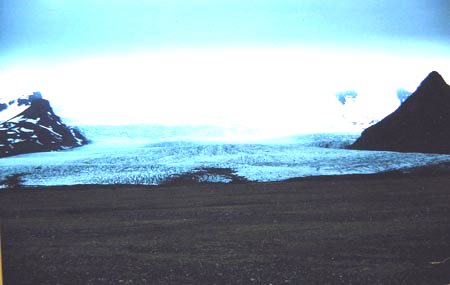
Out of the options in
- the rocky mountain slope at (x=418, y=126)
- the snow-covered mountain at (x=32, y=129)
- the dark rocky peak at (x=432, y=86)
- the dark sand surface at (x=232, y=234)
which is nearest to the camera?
the dark sand surface at (x=232, y=234)

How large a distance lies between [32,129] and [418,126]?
13.2 meters

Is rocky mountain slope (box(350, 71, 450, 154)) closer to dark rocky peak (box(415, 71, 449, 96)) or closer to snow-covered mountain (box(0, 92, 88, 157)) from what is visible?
dark rocky peak (box(415, 71, 449, 96))

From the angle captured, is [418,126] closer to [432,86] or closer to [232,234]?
[432,86]

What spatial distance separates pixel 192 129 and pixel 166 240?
885cm

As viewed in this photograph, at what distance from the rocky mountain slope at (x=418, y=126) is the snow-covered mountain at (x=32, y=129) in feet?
31.5

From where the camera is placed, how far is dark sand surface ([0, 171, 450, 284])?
5066 millimetres

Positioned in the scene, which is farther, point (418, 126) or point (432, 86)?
point (418, 126)

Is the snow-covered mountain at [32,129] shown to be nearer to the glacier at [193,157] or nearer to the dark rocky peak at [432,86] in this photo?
the glacier at [193,157]

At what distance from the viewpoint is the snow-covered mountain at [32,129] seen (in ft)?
39.9

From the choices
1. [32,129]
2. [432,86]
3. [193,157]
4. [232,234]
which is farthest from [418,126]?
[32,129]

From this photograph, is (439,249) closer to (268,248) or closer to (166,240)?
(268,248)

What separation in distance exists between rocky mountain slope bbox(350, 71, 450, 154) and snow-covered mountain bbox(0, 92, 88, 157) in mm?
9608

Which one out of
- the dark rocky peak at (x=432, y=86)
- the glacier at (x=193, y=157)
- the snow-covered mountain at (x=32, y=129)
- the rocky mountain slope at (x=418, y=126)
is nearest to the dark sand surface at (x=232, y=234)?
the glacier at (x=193, y=157)

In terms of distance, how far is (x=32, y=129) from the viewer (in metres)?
14.5
